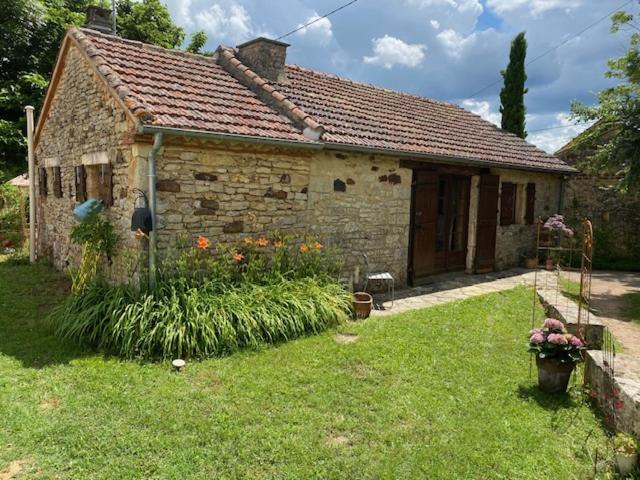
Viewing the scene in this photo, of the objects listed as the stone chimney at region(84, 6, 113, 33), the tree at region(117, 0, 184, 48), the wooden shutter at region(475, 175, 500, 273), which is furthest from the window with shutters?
Result: the tree at region(117, 0, 184, 48)

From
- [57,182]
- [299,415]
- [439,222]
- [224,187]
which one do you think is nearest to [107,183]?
[224,187]

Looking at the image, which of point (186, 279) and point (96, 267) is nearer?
point (186, 279)

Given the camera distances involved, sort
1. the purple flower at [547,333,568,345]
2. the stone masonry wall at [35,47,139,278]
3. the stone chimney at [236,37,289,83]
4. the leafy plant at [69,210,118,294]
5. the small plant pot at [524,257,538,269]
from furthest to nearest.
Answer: the small plant pot at [524,257,538,269], the stone chimney at [236,37,289,83], the leafy plant at [69,210,118,294], the stone masonry wall at [35,47,139,278], the purple flower at [547,333,568,345]

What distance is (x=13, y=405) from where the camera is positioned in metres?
3.86

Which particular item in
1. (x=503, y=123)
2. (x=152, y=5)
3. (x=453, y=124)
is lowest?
(x=453, y=124)

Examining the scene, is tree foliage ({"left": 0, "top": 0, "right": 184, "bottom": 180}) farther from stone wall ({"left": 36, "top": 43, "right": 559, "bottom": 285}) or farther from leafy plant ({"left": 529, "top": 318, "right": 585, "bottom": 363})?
leafy plant ({"left": 529, "top": 318, "right": 585, "bottom": 363})

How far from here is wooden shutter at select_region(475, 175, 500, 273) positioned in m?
10.5

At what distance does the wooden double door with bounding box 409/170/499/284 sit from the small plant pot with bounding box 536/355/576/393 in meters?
4.69

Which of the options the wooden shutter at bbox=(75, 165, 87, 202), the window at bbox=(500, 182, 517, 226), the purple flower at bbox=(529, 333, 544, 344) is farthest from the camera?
the window at bbox=(500, 182, 517, 226)

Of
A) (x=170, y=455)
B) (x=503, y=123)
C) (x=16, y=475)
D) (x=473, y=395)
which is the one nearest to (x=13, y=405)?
(x=16, y=475)

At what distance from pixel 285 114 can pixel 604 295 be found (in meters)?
7.70

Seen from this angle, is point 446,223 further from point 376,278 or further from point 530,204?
point 530,204

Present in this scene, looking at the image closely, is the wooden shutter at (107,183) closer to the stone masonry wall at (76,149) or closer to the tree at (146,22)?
the stone masonry wall at (76,149)

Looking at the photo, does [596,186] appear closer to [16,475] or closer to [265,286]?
[265,286]
